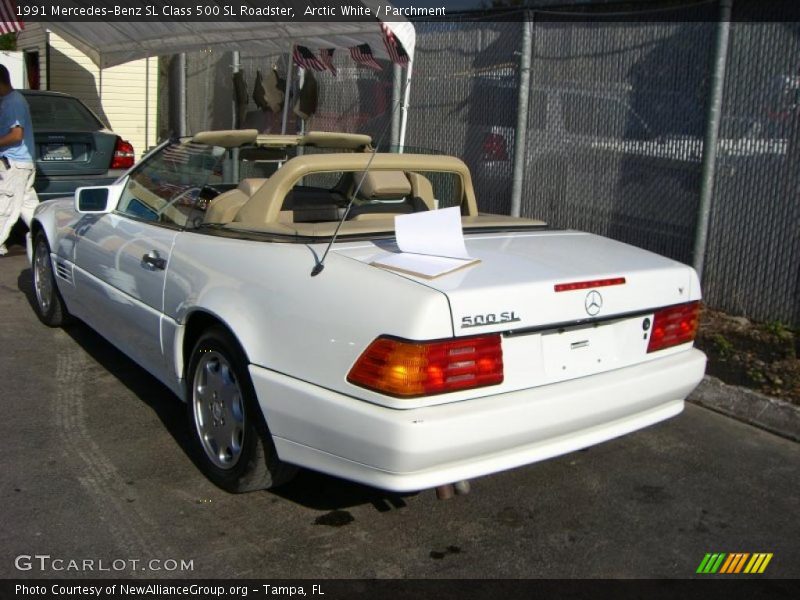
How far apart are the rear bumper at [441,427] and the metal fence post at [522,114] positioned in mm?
4764

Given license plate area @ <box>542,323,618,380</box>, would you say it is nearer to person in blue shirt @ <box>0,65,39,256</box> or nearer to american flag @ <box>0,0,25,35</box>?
person in blue shirt @ <box>0,65,39,256</box>

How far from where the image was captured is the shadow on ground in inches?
146

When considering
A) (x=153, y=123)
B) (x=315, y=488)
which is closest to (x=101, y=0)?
(x=153, y=123)

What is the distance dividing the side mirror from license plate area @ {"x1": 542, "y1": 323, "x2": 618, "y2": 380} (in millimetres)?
2857

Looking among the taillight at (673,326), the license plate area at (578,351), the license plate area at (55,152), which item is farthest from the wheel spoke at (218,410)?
the license plate area at (55,152)

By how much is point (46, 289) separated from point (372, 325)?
402cm

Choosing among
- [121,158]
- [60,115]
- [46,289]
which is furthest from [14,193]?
[46,289]

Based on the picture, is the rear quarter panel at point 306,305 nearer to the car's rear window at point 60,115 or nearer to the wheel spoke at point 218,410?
the wheel spoke at point 218,410

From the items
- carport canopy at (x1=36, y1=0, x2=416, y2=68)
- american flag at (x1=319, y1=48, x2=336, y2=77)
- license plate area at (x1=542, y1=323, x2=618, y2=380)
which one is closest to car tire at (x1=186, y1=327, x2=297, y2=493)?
license plate area at (x1=542, y1=323, x2=618, y2=380)

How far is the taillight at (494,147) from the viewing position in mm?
8297

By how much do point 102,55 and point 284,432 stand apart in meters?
11.9

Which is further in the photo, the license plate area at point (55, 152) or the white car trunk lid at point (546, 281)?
the license plate area at point (55, 152)

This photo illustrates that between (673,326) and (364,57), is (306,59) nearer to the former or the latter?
(364,57)

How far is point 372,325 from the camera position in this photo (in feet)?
9.56
